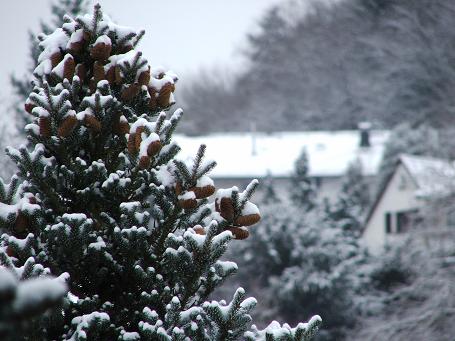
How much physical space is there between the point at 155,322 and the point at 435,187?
19346 mm

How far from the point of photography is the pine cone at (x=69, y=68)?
3277 mm

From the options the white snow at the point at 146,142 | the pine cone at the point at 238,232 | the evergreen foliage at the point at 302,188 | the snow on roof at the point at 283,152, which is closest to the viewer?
the pine cone at the point at 238,232

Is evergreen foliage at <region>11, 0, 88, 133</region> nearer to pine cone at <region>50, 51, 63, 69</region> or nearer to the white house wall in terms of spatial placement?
pine cone at <region>50, 51, 63, 69</region>

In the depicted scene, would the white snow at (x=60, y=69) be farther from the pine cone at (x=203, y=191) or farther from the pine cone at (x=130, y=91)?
the pine cone at (x=203, y=191)

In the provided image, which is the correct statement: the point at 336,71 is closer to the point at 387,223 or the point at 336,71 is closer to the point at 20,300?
the point at 387,223

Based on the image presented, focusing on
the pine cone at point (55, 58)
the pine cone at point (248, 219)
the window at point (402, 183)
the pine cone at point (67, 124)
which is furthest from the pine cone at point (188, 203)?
the window at point (402, 183)

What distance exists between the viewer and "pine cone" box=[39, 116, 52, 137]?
3.11 meters

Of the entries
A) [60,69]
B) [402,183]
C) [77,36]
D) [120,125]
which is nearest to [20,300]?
[120,125]

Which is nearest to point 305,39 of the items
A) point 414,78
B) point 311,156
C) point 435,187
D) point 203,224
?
point 414,78

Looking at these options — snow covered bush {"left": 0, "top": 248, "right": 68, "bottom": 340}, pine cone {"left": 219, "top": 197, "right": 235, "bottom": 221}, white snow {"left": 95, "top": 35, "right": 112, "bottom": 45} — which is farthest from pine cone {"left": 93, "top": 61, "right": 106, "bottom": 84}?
snow covered bush {"left": 0, "top": 248, "right": 68, "bottom": 340}

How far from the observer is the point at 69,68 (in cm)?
329

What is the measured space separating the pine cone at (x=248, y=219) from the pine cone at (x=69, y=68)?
3.76 ft

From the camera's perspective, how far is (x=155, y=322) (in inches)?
114

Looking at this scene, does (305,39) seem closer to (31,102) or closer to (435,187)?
(435,187)
